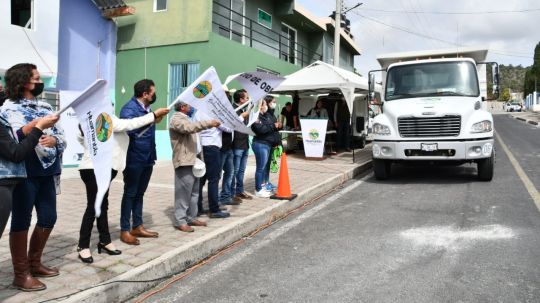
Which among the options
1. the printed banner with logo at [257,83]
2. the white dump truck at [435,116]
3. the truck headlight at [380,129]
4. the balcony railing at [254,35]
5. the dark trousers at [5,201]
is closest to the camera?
the dark trousers at [5,201]

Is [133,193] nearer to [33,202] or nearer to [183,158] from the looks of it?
[183,158]

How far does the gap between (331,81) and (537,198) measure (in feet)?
22.2

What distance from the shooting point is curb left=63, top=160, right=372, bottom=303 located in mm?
3499

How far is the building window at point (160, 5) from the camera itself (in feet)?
47.0

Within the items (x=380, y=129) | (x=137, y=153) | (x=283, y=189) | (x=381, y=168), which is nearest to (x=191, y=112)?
(x=137, y=153)

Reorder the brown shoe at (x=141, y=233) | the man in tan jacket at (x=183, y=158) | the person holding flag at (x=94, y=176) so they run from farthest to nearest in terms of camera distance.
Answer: the man in tan jacket at (x=183, y=158), the brown shoe at (x=141, y=233), the person holding flag at (x=94, y=176)

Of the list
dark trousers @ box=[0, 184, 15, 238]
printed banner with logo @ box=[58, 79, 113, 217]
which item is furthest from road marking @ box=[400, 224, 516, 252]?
dark trousers @ box=[0, 184, 15, 238]

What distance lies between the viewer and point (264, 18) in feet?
59.2

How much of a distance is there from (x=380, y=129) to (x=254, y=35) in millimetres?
9389

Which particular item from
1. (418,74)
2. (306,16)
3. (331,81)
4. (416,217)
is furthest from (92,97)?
(306,16)

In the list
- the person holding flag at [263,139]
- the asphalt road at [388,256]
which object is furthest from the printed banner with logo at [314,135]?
the person holding flag at [263,139]

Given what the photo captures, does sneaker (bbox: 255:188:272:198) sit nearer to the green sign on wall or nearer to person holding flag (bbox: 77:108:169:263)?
person holding flag (bbox: 77:108:169:263)

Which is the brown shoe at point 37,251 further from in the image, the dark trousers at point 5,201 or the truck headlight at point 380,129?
the truck headlight at point 380,129

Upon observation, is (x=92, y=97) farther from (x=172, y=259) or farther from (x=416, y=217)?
(x=416, y=217)
